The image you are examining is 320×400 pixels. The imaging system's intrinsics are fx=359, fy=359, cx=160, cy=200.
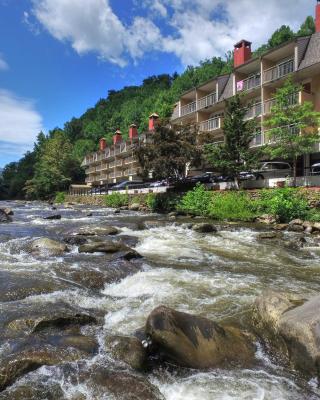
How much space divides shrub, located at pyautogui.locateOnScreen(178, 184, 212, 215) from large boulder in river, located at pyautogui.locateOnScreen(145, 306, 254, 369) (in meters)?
19.9

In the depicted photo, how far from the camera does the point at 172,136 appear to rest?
30.1 meters

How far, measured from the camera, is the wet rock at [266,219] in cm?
2050

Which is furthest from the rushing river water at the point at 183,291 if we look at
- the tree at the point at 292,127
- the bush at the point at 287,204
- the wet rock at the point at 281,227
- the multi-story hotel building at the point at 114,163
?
the multi-story hotel building at the point at 114,163

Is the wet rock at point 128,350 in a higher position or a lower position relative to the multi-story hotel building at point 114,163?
lower

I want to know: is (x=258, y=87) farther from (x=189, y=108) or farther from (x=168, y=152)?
(x=189, y=108)

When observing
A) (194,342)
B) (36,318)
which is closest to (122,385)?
(194,342)

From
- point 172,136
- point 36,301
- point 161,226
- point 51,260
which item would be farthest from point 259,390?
point 172,136

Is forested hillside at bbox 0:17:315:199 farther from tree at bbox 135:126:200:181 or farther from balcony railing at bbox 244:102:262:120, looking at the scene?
tree at bbox 135:126:200:181

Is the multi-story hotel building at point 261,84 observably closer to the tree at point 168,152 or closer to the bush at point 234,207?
the tree at point 168,152

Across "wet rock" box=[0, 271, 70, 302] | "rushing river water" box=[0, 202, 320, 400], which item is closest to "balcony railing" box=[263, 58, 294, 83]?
"rushing river water" box=[0, 202, 320, 400]

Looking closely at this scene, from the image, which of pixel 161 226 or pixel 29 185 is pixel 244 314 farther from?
pixel 29 185

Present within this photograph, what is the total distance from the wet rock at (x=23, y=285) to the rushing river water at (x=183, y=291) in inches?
2.6

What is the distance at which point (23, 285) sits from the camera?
7.87m

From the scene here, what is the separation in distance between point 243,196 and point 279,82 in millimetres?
13382
